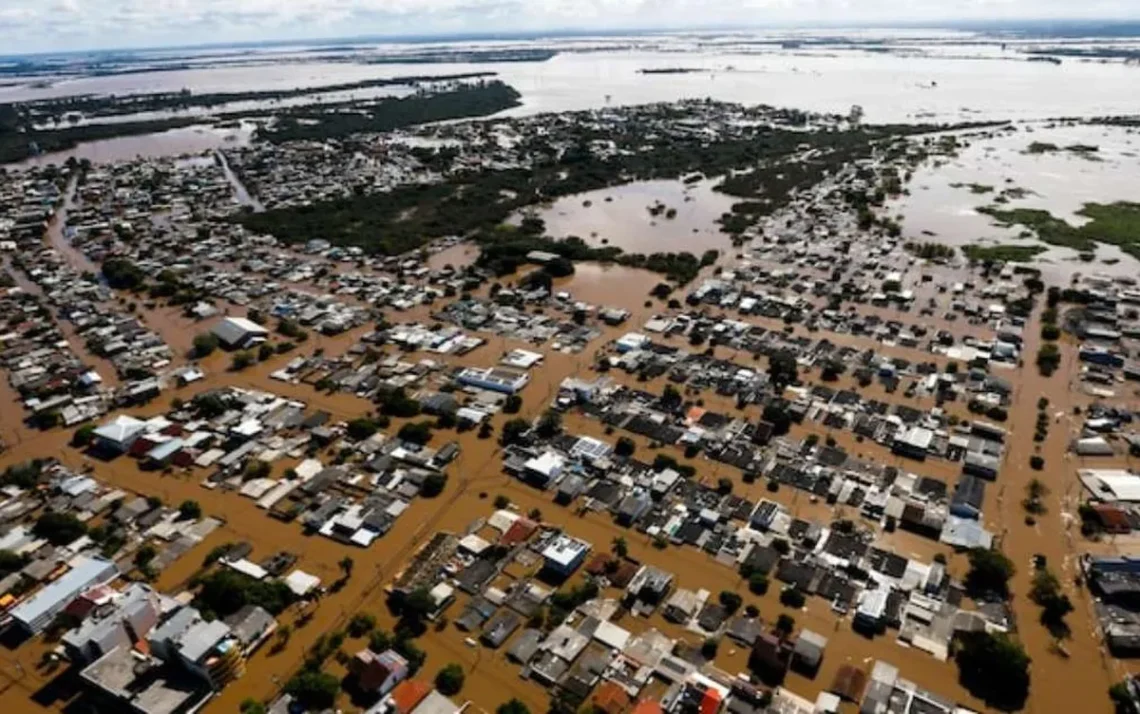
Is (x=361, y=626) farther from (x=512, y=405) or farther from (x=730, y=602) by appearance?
(x=512, y=405)

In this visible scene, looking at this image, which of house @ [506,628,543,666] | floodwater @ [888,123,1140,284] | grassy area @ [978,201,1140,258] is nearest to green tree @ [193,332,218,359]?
house @ [506,628,543,666]

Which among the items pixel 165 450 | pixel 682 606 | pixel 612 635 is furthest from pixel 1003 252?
pixel 165 450

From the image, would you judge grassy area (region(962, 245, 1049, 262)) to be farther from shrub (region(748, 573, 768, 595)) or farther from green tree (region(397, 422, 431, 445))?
green tree (region(397, 422, 431, 445))

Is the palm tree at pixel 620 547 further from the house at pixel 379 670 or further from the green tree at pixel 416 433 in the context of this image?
the green tree at pixel 416 433

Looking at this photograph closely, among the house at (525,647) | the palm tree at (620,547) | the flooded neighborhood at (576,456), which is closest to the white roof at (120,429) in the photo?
the flooded neighborhood at (576,456)

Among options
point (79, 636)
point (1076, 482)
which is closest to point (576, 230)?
point (1076, 482)

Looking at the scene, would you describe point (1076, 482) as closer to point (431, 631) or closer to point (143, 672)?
point (431, 631)
